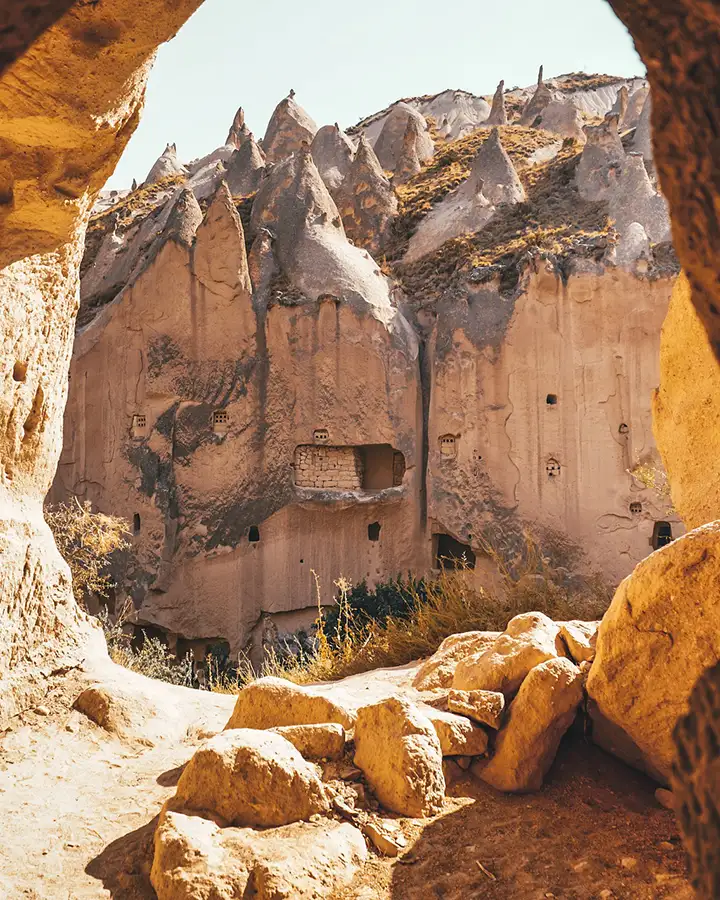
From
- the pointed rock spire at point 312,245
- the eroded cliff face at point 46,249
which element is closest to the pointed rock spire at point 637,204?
the pointed rock spire at point 312,245

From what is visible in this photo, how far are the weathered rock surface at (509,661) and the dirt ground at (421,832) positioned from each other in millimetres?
377

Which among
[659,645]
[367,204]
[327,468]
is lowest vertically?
[659,645]

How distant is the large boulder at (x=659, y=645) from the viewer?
10.3 feet

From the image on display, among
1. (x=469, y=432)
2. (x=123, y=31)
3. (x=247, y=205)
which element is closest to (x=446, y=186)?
(x=247, y=205)

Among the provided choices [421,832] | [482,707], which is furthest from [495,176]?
[421,832]

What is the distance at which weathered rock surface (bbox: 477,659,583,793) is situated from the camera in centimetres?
341

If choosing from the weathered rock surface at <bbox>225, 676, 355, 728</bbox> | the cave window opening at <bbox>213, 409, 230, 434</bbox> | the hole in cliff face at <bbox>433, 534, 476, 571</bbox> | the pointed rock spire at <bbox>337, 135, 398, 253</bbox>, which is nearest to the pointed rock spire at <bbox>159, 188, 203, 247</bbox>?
the cave window opening at <bbox>213, 409, 230, 434</bbox>

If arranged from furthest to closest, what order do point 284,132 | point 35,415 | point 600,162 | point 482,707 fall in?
point 284,132 → point 600,162 → point 35,415 → point 482,707

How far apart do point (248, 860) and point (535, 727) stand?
1.44m

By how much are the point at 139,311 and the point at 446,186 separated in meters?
8.10

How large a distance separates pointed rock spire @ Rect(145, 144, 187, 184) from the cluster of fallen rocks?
2479 cm

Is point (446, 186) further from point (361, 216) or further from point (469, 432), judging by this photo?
point (469, 432)

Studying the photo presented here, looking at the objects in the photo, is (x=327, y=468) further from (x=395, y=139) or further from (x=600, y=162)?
(x=395, y=139)

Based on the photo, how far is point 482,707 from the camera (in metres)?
3.69
